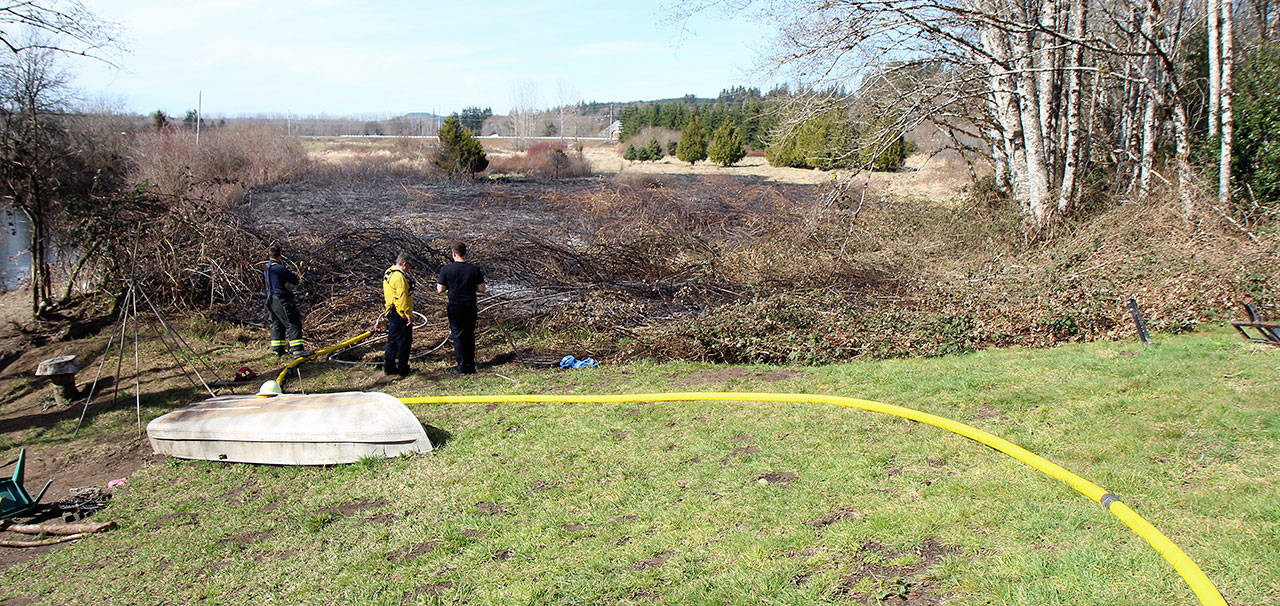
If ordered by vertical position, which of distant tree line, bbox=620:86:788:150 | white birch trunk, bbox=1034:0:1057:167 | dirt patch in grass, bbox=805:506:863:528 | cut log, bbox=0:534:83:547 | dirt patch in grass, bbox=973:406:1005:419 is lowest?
cut log, bbox=0:534:83:547

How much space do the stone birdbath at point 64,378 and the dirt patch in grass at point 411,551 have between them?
6186mm

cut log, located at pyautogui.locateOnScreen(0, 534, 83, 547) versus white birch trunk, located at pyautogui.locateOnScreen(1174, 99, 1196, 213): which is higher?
white birch trunk, located at pyautogui.locateOnScreen(1174, 99, 1196, 213)

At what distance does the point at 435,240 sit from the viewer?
52.8 ft

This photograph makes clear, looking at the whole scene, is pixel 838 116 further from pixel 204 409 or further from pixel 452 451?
pixel 204 409

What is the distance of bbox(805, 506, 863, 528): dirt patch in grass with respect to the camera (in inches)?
166

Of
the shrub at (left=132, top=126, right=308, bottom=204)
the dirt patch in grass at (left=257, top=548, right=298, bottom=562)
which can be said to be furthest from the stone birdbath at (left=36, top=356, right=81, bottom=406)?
the shrub at (left=132, top=126, right=308, bottom=204)

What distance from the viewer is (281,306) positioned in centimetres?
943

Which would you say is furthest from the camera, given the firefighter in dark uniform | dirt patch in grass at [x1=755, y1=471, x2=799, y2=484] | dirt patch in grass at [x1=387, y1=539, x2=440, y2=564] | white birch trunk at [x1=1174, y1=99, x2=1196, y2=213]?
white birch trunk at [x1=1174, y1=99, x2=1196, y2=213]

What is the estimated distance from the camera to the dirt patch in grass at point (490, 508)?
5.07 metres

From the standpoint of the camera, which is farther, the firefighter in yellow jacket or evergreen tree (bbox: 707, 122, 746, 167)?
evergreen tree (bbox: 707, 122, 746, 167)

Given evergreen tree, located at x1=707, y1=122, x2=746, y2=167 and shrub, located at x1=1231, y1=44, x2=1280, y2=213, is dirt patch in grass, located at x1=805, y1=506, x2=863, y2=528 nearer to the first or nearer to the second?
shrub, located at x1=1231, y1=44, x2=1280, y2=213

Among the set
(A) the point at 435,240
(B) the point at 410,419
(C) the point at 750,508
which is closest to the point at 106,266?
(A) the point at 435,240

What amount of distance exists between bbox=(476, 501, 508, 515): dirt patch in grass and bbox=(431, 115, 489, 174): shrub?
3268 centimetres

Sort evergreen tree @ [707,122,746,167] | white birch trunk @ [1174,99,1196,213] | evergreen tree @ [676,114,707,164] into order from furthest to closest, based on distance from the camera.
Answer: evergreen tree @ [676,114,707,164]
evergreen tree @ [707,122,746,167]
white birch trunk @ [1174,99,1196,213]
